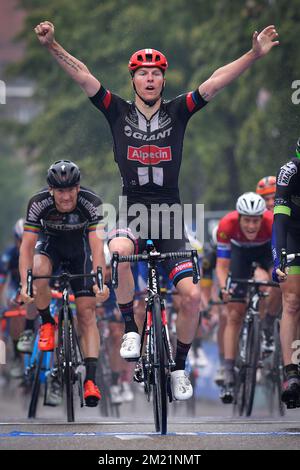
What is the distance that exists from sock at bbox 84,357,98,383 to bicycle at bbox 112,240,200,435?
1.40m

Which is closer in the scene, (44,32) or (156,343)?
(156,343)

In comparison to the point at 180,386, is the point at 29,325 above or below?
above

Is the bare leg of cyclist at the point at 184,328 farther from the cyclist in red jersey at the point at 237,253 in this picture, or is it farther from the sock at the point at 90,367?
the cyclist in red jersey at the point at 237,253

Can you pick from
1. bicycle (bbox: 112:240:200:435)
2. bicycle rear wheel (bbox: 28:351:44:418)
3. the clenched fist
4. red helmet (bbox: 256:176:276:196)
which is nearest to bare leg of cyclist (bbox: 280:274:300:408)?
bicycle (bbox: 112:240:200:435)

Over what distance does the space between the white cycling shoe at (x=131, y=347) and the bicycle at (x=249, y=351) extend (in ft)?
10.0

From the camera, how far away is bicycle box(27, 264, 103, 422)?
11164 millimetres

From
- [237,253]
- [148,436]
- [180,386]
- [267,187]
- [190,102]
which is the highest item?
[267,187]

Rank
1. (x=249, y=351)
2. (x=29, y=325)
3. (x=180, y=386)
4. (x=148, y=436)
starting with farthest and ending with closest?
(x=29, y=325) → (x=249, y=351) → (x=180, y=386) → (x=148, y=436)

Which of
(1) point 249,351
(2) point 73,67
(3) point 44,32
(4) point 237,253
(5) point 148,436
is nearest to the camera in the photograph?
(5) point 148,436

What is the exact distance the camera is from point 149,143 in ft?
33.2

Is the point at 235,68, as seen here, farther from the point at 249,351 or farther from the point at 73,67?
the point at 249,351

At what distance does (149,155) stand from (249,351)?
11.7 ft

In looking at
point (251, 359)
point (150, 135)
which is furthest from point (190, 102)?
point (251, 359)
